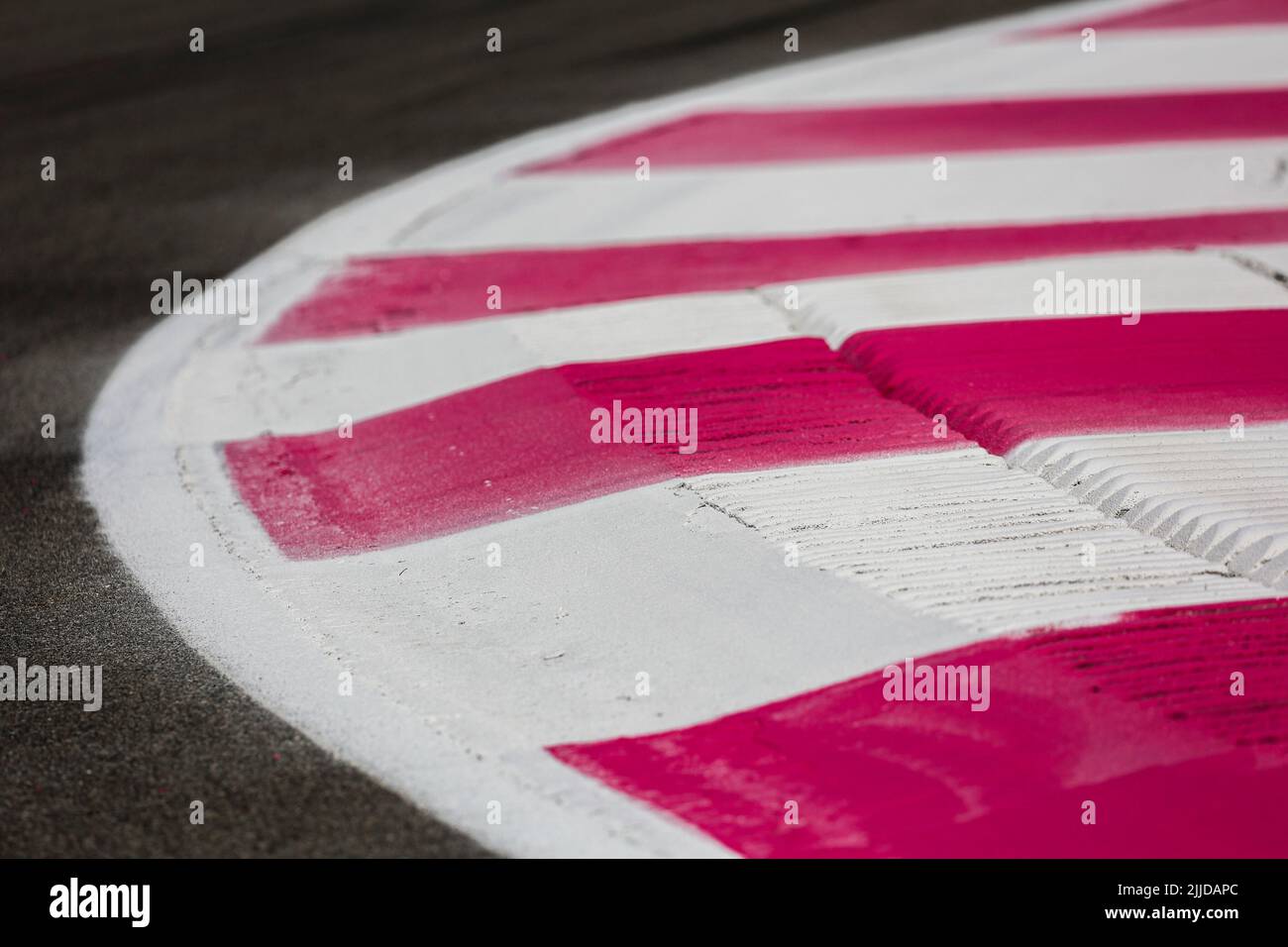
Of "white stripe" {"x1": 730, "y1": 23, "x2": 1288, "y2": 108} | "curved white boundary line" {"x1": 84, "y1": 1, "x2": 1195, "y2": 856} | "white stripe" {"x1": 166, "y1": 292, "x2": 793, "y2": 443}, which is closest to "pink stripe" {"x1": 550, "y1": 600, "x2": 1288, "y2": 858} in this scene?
"curved white boundary line" {"x1": 84, "y1": 1, "x2": 1195, "y2": 856}

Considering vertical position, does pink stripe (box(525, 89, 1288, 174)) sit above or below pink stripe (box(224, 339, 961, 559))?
above

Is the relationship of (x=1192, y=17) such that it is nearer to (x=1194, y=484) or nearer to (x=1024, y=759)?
(x=1194, y=484)

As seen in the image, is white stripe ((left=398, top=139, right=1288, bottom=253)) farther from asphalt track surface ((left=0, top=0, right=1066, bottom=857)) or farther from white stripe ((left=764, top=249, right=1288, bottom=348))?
asphalt track surface ((left=0, top=0, right=1066, bottom=857))

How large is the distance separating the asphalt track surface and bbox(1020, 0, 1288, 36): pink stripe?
0.91m

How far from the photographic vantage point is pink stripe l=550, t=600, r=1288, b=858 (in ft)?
10.9

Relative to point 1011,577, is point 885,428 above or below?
above

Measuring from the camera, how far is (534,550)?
185 inches

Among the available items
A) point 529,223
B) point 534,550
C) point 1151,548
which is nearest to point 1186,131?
point 529,223

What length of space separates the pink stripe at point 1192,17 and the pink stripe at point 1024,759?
8164 millimetres

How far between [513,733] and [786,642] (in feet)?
2.49

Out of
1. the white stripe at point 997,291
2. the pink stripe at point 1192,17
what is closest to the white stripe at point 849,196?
the white stripe at point 997,291
